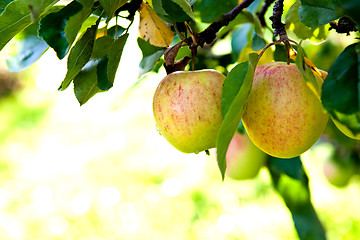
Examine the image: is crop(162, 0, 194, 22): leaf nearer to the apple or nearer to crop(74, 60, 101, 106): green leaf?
crop(74, 60, 101, 106): green leaf

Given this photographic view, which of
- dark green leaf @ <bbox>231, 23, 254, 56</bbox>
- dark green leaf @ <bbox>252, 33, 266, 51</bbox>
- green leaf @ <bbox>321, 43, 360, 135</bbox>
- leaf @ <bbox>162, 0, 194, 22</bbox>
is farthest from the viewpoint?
dark green leaf @ <bbox>231, 23, 254, 56</bbox>

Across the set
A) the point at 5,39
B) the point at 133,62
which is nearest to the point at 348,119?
the point at 5,39

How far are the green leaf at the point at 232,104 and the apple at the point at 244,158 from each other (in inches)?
22.5

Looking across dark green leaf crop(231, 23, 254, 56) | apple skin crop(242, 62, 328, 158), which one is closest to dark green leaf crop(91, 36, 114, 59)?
apple skin crop(242, 62, 328, 158)

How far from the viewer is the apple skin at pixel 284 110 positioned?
584 mm

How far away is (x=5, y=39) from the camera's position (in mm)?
611

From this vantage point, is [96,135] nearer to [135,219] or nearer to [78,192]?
[78,192]

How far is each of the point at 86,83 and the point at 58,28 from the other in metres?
A: 0.12

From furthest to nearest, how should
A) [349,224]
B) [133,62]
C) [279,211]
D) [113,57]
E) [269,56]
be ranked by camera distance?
[133,62]
[279,211]
[349,224]
[269,56]
[113,57]

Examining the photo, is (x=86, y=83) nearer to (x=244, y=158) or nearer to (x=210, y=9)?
(x=210, y=9)

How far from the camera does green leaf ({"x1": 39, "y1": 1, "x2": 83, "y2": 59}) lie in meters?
0.52

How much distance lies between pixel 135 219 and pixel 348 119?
2213 millimetres

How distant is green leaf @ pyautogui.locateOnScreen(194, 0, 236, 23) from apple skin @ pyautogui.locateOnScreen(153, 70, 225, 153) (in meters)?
0.17

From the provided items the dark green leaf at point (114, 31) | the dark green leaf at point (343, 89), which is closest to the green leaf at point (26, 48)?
the dark green leaf at point (114, 31)
